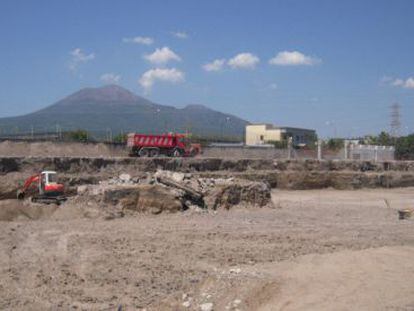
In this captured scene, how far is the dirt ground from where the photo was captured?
26.8 feet

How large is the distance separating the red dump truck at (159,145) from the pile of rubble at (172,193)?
1302cm

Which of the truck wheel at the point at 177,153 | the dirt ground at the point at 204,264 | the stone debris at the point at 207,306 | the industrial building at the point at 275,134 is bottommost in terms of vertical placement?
the stone debris at the point at 207,306

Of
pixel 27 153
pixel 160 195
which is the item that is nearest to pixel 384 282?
pixel 160 195

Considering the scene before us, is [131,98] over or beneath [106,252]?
over

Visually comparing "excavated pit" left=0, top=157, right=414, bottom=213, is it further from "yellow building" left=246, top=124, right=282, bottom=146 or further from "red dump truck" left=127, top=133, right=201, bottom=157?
"yellow building" left=246, top=124, right=282, bottom=146

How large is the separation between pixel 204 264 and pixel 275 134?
6934cm

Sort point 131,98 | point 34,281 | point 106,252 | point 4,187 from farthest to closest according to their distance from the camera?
point 131,98
point 4,187
point 106,252
point 34,281

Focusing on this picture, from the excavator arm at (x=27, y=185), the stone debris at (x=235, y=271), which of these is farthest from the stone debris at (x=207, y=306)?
the excavator arm at (x=27, y=185)

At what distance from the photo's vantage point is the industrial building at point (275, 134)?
77750mm

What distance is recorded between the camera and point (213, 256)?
1095 cm

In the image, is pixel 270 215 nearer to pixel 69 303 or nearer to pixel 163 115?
pixel 69 303

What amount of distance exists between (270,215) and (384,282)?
941 cm

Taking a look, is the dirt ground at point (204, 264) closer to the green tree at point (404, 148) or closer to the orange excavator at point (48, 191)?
the orange excavator at point (48, 191)

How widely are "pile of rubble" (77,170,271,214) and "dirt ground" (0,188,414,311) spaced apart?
49.5 inches
